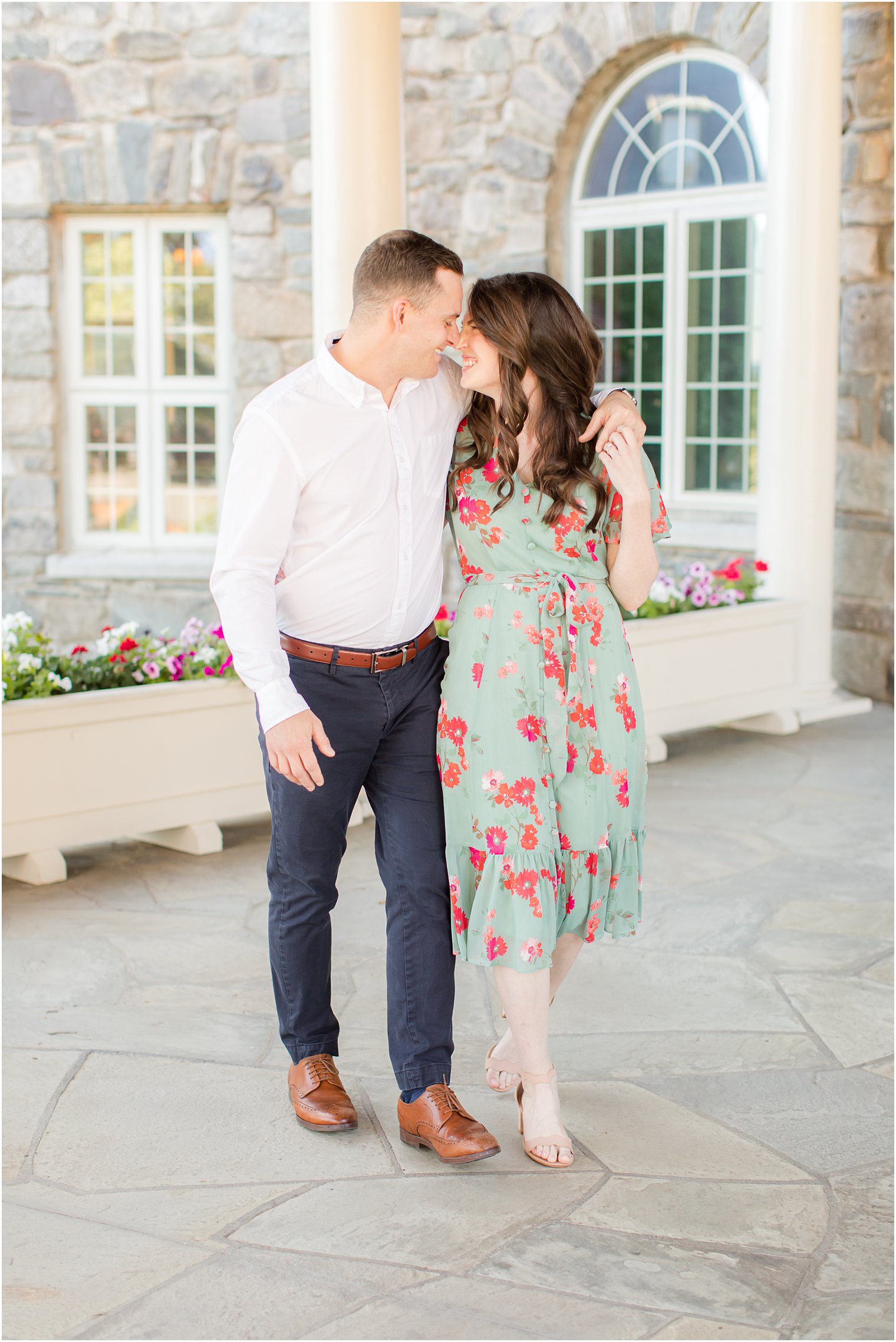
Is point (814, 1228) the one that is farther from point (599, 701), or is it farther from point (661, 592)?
point (661, 592)

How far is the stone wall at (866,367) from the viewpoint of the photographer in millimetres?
6699

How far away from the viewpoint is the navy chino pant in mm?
2543

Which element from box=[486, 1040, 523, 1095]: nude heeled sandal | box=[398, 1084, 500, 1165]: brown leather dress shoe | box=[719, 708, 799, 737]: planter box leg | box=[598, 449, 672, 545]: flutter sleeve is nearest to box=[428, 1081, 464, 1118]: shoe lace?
box=[398, 1084, 500, 1165]: brown leather dress shoe

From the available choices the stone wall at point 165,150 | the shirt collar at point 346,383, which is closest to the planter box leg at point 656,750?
the shirt collar at point 346,383

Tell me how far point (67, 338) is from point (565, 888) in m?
7.28

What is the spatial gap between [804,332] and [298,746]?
4707 mm

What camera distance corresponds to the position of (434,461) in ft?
8.39

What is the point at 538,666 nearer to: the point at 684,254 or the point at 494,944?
the point at 494,944

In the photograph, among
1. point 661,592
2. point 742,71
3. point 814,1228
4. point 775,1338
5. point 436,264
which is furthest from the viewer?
point 742,71

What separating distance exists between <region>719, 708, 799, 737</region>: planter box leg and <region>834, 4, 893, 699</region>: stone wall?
988 mm

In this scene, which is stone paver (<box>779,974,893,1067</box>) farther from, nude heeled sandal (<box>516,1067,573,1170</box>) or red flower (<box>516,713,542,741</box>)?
red flower (<box>516,713,542,741</box>)

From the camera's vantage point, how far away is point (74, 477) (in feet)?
29.3

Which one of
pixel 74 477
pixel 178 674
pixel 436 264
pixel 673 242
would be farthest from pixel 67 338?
pixel 436 264

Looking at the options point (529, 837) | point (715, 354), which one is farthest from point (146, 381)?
point (529, 837)
